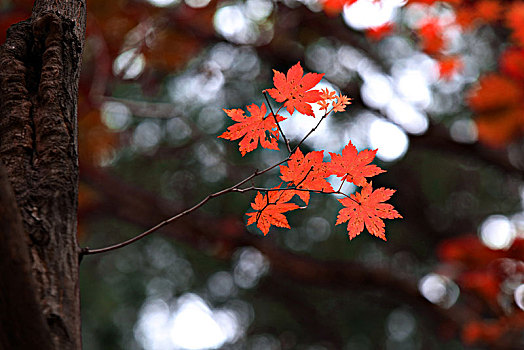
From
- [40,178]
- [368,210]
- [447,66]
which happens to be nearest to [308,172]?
[368,210]

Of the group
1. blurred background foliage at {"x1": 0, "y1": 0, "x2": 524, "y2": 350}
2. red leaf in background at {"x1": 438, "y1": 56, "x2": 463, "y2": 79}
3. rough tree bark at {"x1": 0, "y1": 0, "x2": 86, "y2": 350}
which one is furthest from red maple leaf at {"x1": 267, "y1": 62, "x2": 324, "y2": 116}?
red leaf in background at {"x1": 438, "y1": 56, "x2": 463, "y2": 79}

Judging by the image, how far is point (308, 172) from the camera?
2.57ft

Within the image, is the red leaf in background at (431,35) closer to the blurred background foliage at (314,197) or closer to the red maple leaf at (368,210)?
the blurred background foliage at (314,197)

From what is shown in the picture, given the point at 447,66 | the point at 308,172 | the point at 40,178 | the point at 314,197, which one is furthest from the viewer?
the point at 314,197

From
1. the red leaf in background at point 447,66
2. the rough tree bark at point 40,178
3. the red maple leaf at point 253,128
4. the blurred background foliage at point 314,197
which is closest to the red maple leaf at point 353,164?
the red maple leaf at point 253,128

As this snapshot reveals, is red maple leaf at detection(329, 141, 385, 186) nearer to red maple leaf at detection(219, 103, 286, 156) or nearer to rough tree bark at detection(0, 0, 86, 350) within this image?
red maple leaf at detection(219, 103, 286, 156)

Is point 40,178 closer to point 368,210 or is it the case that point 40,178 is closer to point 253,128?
point 253,128

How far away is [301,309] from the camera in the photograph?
4973mm

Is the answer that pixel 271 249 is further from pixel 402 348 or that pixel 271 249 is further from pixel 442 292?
pixel 402 348

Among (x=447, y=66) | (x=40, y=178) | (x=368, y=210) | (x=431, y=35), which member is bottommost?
(x=368, y=210)

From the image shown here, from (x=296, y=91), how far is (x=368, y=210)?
0.23 metres

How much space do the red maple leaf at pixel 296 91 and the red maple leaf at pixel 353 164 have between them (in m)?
0.08

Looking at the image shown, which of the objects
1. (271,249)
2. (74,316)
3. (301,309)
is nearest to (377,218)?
(74,316)

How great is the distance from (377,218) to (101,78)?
240 centimetres
